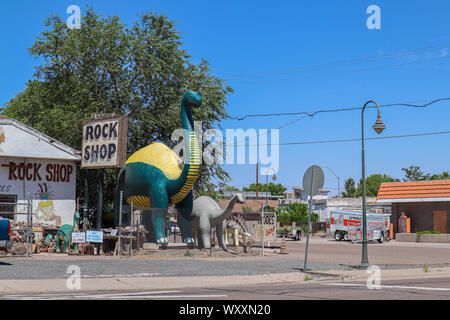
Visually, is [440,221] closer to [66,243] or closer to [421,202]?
[421,202]

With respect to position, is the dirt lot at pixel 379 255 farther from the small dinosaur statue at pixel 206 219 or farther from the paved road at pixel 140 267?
the paved road at pixel 140 267

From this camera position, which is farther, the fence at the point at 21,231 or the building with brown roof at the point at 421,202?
the building with brown roof at the point at 421,202

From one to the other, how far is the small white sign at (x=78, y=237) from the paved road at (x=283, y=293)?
9.39 metres

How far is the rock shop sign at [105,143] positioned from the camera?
78.5 feet

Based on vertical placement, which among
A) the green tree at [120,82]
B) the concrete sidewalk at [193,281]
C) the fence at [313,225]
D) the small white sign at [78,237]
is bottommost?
the fence at [313,225]

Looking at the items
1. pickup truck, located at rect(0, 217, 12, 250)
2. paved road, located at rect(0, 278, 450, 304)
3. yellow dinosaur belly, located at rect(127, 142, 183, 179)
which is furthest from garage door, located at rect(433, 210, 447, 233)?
pickup truck, located at rect(0, 217, 12, 250)

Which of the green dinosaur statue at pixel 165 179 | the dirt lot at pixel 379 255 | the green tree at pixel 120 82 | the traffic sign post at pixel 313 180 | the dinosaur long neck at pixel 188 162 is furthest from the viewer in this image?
the green tree at pixel 120 82

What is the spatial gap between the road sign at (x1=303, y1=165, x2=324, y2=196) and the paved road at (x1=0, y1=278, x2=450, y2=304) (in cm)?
375

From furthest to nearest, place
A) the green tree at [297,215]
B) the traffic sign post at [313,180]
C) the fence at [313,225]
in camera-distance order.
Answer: the green tree at [297,215]
the fence at [313,225]
the traffic sign post at [313,180]

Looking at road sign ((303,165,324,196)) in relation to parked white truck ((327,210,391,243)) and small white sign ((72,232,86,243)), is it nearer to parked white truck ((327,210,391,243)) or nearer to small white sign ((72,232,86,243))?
small white sign ((72,232,86,243))

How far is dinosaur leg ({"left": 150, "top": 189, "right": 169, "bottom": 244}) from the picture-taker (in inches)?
915

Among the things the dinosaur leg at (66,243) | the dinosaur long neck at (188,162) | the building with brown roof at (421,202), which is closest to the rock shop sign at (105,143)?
the dinosaur long neck at (188,162)

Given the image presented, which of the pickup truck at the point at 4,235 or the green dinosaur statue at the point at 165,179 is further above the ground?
the green dinosaur statue at the point at 165,179
